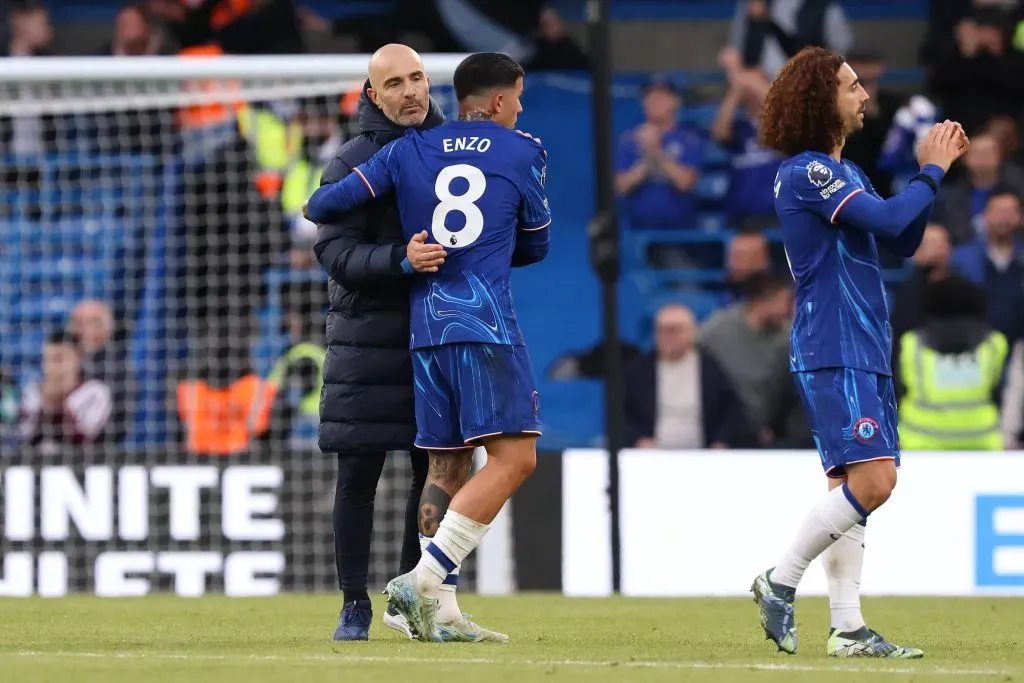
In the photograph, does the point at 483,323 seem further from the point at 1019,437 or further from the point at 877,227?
the point at 1019,437

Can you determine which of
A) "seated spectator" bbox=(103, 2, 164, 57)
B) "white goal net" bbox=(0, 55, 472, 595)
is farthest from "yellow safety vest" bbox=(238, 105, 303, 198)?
"seated spectator" bbox=(103, 2, 164, 57)

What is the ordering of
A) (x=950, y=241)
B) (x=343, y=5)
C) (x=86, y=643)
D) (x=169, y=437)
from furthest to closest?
(x=343, y=5) < (x=950, y=241) < (x=169, y=437) < (x=86, y=643)

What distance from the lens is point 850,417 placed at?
5480mm

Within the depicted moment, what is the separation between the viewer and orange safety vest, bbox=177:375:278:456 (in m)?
10.4

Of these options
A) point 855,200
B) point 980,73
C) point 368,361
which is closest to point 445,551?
point 368,361

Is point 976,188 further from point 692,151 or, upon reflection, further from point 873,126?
point 692,151

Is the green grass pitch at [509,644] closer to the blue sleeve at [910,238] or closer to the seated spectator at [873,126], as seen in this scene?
the blue sleeve at [910,238]

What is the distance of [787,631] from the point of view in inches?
222

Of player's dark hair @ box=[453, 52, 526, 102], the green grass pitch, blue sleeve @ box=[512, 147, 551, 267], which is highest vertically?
player's dark hair @ box=[453, 52, 526, 102]

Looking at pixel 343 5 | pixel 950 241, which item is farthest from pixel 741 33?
pixel 343 5

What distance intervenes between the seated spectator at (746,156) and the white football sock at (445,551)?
7.03 metres

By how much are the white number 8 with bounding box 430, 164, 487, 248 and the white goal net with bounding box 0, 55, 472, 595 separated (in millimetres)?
3243

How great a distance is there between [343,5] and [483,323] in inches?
351

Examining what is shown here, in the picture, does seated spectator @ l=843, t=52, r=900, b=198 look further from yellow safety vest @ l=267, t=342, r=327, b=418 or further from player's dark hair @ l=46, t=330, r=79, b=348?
player's dark hair @ l=46, t=330, r=79, b=348
